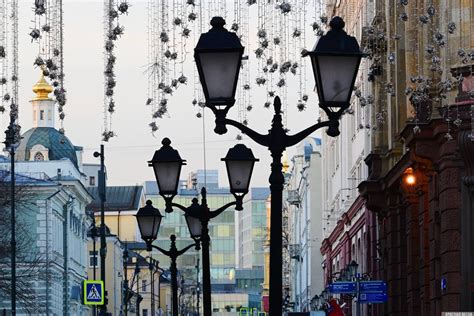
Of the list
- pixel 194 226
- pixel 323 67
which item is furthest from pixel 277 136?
pixel 194 226

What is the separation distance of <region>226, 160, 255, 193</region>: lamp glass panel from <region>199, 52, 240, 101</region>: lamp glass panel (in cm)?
706

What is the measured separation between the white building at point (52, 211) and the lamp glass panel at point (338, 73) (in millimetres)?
68574

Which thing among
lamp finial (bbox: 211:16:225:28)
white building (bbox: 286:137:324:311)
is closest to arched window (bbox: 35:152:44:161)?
white building (bbox: 286:137:324:311)

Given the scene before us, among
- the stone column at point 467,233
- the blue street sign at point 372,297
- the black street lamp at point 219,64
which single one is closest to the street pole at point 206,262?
the stone column at point 467,233

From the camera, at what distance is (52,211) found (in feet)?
319

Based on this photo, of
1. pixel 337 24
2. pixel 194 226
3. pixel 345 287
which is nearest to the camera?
pixel 337 24

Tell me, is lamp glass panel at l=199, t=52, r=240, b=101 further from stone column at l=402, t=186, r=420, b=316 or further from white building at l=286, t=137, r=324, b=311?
white building at l=286, t=137, r=324, b=311

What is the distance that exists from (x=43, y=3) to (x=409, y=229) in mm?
28632

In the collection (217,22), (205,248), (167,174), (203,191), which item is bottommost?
(205,248)

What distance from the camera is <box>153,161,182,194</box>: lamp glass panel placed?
23781mm

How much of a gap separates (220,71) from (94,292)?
36226mm

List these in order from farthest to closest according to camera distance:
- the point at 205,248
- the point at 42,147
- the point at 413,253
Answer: the point at 42,147 → the point at 413,253 → the point at 205,248

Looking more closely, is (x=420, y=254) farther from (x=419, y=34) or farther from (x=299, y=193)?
(x=299, y=193)

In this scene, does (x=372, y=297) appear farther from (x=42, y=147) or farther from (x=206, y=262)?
(x=42, y=147)
